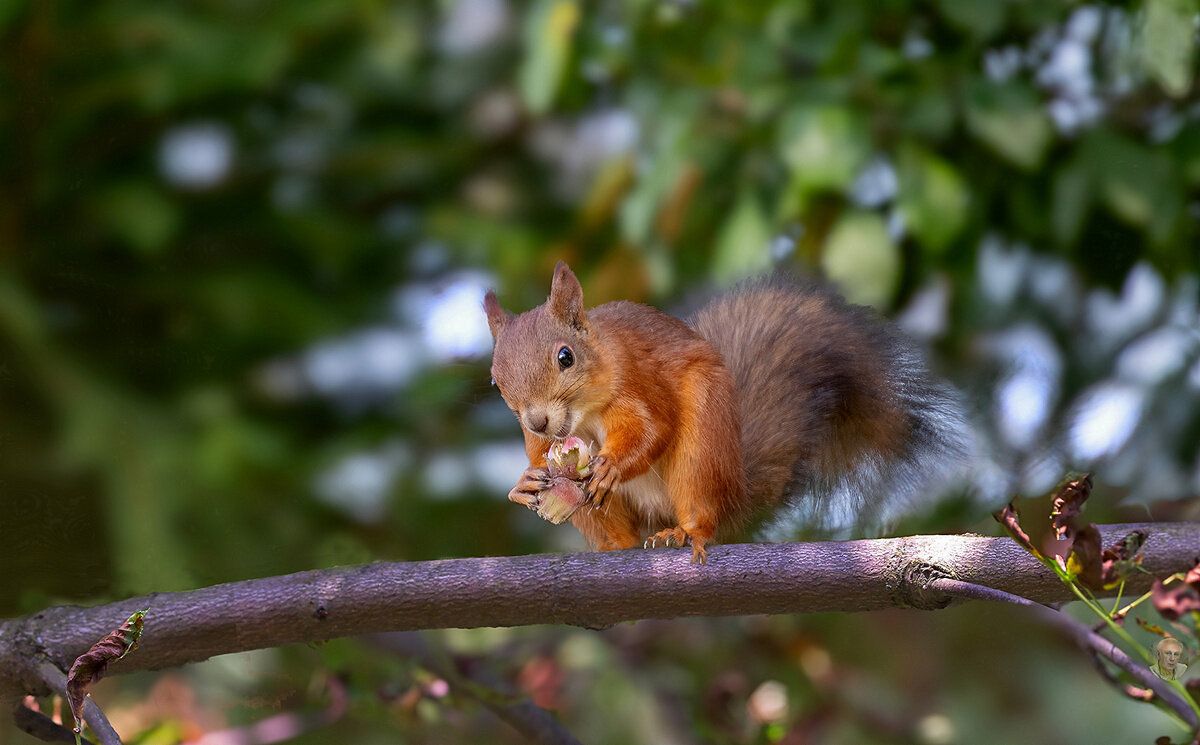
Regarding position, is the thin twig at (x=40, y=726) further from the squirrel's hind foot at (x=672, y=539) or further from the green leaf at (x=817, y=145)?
the green leaf at (x=817, y=145)

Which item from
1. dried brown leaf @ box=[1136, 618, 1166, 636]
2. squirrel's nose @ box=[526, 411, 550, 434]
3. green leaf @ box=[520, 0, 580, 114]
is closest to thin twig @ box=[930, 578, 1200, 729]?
dried brown leaf @ box=[1136, 618, 1166, 636]

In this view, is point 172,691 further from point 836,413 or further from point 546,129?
point 546,129

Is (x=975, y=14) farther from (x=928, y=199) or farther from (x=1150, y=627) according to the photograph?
(x=1150, y=627)

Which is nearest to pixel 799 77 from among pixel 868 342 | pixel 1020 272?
pixel 1020 272

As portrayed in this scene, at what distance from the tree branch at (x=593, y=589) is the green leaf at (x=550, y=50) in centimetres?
108

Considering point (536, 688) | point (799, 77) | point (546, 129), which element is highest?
point (546, 129)

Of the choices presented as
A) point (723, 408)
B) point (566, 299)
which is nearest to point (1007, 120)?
point (723, 408)

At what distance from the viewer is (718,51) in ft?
5.73

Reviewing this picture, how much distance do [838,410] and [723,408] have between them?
0.22 metres

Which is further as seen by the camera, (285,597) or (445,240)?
(445,240)

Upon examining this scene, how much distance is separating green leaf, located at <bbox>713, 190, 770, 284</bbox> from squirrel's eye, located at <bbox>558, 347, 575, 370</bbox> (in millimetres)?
644

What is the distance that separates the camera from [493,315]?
735 millimetres

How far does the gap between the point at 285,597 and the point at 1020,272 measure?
4.81 feet

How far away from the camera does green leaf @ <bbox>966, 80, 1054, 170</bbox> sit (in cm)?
158
